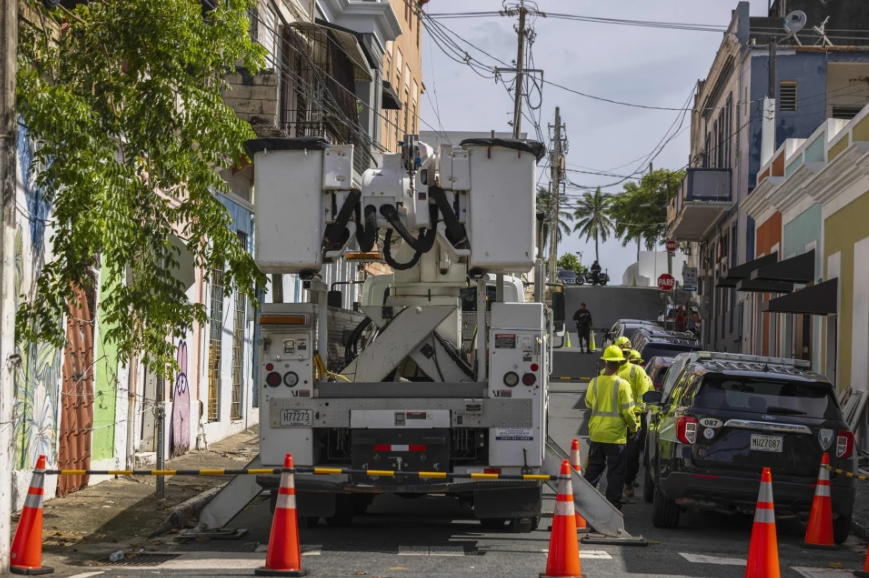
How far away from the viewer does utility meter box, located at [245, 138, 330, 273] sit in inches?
384

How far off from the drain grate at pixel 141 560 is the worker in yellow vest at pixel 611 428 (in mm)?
4404

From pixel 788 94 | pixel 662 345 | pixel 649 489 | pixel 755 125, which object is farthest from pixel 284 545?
pixel 788 94

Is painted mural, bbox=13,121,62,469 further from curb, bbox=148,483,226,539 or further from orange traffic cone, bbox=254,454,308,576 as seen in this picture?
orange traffic cone, bbox=254,454,308,576

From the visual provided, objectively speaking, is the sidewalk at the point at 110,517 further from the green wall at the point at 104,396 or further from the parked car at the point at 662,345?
the parked car at the point at 662,345

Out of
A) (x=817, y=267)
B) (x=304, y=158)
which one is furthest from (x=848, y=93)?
(x=304, y=158)

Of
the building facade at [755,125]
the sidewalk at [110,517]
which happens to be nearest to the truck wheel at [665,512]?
the sidewalk at [110,517]

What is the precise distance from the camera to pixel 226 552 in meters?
9.62

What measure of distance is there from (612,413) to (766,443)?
1614 mm

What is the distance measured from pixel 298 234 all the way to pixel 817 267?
53.6 ft

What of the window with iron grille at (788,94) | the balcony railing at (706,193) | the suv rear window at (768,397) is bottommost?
the suv rear window at (768,397)


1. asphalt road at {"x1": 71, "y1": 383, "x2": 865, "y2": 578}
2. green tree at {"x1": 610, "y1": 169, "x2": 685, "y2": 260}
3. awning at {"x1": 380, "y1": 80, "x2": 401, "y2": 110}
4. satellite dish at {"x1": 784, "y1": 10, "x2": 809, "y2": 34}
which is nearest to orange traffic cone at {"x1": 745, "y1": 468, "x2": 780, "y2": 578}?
asphalt road at {"x1": 71, "y1": 383, "x2": 865, "y2": 578}

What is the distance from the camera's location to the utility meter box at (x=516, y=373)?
32.5 feet

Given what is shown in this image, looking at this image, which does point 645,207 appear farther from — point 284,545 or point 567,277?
point 284,545

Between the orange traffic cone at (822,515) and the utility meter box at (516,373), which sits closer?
the utility meter box at (516,373)
